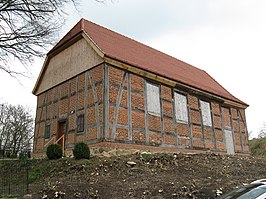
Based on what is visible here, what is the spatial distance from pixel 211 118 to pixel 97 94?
310 inches

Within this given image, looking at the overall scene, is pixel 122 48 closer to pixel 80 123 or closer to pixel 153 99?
pixel 153 99

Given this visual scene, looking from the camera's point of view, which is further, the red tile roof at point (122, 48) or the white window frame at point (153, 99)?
the white window frame at point (153, 99)

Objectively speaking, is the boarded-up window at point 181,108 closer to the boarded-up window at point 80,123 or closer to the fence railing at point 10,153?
the boarded-up window at point 80,123

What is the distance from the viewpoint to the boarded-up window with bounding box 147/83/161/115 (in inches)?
535

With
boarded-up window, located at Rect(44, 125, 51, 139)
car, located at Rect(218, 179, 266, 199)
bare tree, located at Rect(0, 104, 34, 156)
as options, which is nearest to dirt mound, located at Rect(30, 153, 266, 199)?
boarded-up window, located at Rect(44, 125, 51, 139)

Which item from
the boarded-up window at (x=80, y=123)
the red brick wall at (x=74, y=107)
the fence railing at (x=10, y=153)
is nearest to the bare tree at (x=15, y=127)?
the fence railing at (x=10, y=153)

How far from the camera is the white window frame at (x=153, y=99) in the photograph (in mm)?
13562

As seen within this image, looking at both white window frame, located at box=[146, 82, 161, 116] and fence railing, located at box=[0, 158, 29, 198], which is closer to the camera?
fence railing, located at box=[0, 158, 29, 198]

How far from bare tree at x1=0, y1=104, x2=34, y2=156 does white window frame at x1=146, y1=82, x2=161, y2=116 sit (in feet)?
60.2

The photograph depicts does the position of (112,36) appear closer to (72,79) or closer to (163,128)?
(72,79)

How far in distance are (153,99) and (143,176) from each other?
5276 millimetres

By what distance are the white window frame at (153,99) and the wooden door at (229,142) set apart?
633cm

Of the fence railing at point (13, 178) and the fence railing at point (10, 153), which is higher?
the fence railing at point (10, 153)

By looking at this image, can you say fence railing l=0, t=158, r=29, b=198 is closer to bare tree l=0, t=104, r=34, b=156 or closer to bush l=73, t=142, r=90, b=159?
bush l=73, t=142, r=90, b=159
